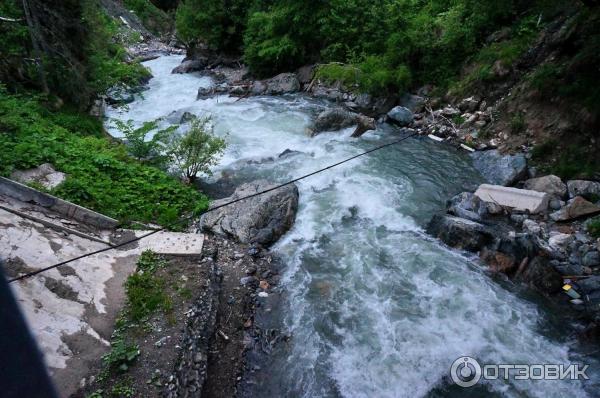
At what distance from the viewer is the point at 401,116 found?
13305 millimetres

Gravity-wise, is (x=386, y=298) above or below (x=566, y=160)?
below

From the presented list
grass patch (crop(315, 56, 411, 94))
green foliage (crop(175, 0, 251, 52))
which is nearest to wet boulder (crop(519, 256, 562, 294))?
grass patch (crop(315, 56, 411, 94))

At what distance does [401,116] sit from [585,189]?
6.54 m

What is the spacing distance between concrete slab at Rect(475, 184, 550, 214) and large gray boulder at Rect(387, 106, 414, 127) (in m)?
5.20

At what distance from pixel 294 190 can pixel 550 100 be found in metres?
7.35

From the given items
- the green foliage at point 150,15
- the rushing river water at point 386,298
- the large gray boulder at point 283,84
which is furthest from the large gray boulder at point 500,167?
the green foliage at point 150,15

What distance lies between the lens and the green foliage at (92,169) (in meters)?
7.12

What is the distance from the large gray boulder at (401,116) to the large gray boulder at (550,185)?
211 inches

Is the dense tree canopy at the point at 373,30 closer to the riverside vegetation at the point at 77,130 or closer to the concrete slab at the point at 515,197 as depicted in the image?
the concrete slab at the point at 515,197

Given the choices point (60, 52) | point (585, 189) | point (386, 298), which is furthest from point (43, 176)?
point (585, 189)

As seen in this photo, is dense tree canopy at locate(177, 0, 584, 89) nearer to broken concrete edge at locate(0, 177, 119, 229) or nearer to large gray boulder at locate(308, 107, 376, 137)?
large gray boulder at locate(308, 107, 376, 137)

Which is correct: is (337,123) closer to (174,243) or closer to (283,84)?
(283,84)

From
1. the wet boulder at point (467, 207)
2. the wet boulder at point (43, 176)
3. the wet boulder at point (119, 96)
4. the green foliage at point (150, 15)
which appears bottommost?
the green foliage at point (150, 15)

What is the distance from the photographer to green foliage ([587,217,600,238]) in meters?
6.99
